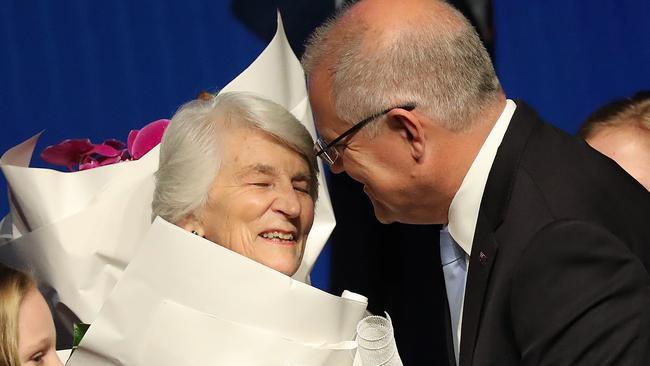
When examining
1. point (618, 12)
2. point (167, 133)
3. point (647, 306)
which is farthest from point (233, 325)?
point (618, 12)

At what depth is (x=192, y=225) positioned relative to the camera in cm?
187

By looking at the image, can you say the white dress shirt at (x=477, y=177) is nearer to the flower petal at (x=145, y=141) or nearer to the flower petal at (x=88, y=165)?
the flower petal at (x=145, y=141)

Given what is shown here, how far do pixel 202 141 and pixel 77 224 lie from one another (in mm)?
357

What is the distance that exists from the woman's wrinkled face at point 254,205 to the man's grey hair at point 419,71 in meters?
0.17

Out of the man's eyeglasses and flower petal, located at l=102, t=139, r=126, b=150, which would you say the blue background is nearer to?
flower petal, located at l=102, t=139, r=126, b=150

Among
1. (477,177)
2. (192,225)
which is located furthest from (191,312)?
(477,177)

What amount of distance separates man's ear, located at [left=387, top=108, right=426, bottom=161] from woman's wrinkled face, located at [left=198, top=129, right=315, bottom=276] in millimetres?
224

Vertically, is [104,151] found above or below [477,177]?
below

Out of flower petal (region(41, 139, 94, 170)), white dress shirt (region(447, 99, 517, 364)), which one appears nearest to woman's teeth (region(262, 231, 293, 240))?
white dress shirt (region(447, 99, 517, 364))

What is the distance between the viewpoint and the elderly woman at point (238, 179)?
183cm

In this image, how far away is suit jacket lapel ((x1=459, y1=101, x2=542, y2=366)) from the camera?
1.73 m

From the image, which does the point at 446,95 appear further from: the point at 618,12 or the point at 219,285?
the point at 618,12

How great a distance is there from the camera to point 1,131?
2.46 m

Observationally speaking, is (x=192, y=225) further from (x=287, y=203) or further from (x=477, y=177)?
(x=477, y=177)
